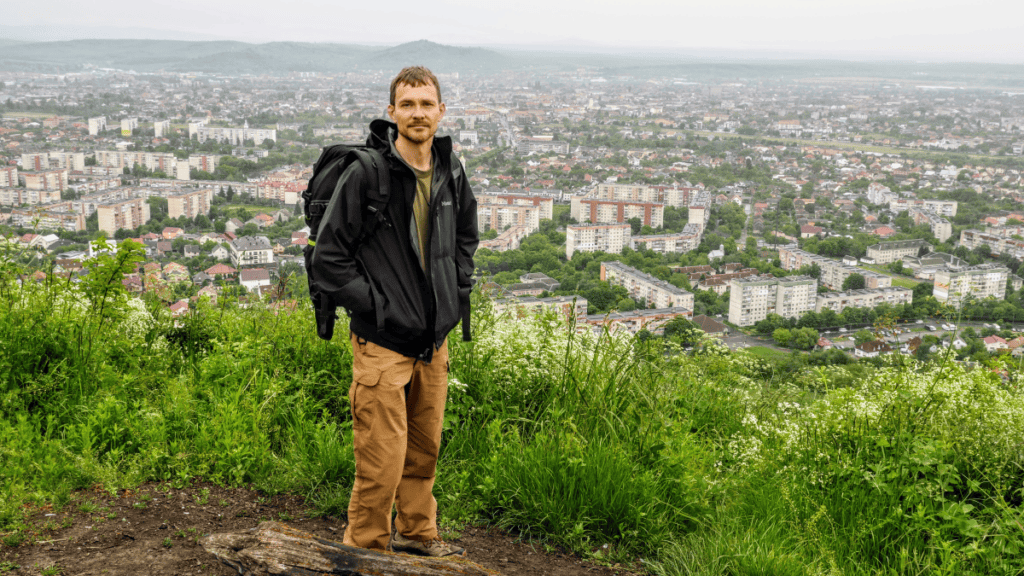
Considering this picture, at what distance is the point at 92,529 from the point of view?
2514 millimetres

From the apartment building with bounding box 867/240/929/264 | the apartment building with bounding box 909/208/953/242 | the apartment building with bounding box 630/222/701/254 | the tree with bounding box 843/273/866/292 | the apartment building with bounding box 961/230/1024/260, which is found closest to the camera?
the tree with bounding box 843/273/866/292

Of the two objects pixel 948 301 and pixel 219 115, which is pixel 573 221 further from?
pixel 219 115

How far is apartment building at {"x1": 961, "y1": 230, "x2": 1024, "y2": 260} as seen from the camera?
29.0 m

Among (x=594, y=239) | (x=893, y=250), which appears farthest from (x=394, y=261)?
(x=893, y=250)

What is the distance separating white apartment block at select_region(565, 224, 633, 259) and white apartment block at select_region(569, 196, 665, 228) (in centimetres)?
475

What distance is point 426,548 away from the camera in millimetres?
2365

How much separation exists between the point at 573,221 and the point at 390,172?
1396 inches

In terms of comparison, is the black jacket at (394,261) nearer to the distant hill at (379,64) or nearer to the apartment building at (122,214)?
the apartment building at (122,214)

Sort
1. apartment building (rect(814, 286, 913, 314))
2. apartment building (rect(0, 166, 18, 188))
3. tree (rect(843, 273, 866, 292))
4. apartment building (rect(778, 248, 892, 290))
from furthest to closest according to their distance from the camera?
1. apartment building (rect(0, 166, 18, 188))
2. apartment building (rect(778, 248, 892, 290))
3. tree (rect(843, 273, 866, 292))
4. apartment building (rect(814, 286, 913, 314))

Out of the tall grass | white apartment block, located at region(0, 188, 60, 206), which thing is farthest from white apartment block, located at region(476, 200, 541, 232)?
the tall grass

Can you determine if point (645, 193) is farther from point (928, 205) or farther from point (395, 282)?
point (395, 282)

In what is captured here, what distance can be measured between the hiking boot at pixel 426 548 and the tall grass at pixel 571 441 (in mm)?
381

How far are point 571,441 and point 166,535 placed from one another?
149 cm

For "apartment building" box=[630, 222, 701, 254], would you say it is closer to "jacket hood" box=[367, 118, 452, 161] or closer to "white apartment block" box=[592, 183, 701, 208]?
"white apartment block" box=[592, 183, 701, 208]
